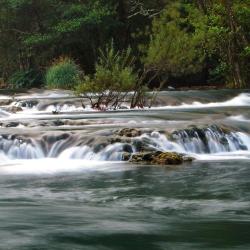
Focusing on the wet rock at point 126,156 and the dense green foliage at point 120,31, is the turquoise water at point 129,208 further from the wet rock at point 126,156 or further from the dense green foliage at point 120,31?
the dense green foliage at point 120,31

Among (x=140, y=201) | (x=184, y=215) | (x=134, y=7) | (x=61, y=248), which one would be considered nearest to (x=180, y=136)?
(x=140, y=201)

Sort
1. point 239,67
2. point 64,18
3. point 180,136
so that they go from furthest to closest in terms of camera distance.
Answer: point 64,18 < point 239,67 < point 180,136

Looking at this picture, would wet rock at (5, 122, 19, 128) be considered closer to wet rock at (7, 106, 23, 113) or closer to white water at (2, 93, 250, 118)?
white water at (2, 93, 250, 118)

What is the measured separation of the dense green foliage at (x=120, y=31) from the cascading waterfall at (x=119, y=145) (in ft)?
35.4

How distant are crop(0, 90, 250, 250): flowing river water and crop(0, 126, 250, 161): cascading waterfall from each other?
0.02 metres

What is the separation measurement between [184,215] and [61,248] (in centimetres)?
200

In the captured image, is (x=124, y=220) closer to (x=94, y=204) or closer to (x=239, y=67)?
(x=94, y=204)

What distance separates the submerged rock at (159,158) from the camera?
1135cm

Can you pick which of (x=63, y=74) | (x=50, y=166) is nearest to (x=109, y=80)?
(x=50, y=166)

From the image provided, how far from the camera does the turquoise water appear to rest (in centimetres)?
568

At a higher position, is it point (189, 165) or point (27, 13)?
point (27, 13)

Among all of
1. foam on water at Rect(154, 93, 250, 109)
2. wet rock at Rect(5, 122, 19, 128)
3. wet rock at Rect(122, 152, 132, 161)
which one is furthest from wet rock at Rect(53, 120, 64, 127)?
foam on water at Rect(154, 93, 250, 109)

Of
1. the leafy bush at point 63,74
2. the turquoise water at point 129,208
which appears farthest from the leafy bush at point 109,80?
the leafy bush at point 63,74

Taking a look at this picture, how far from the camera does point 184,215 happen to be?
6.98 m
